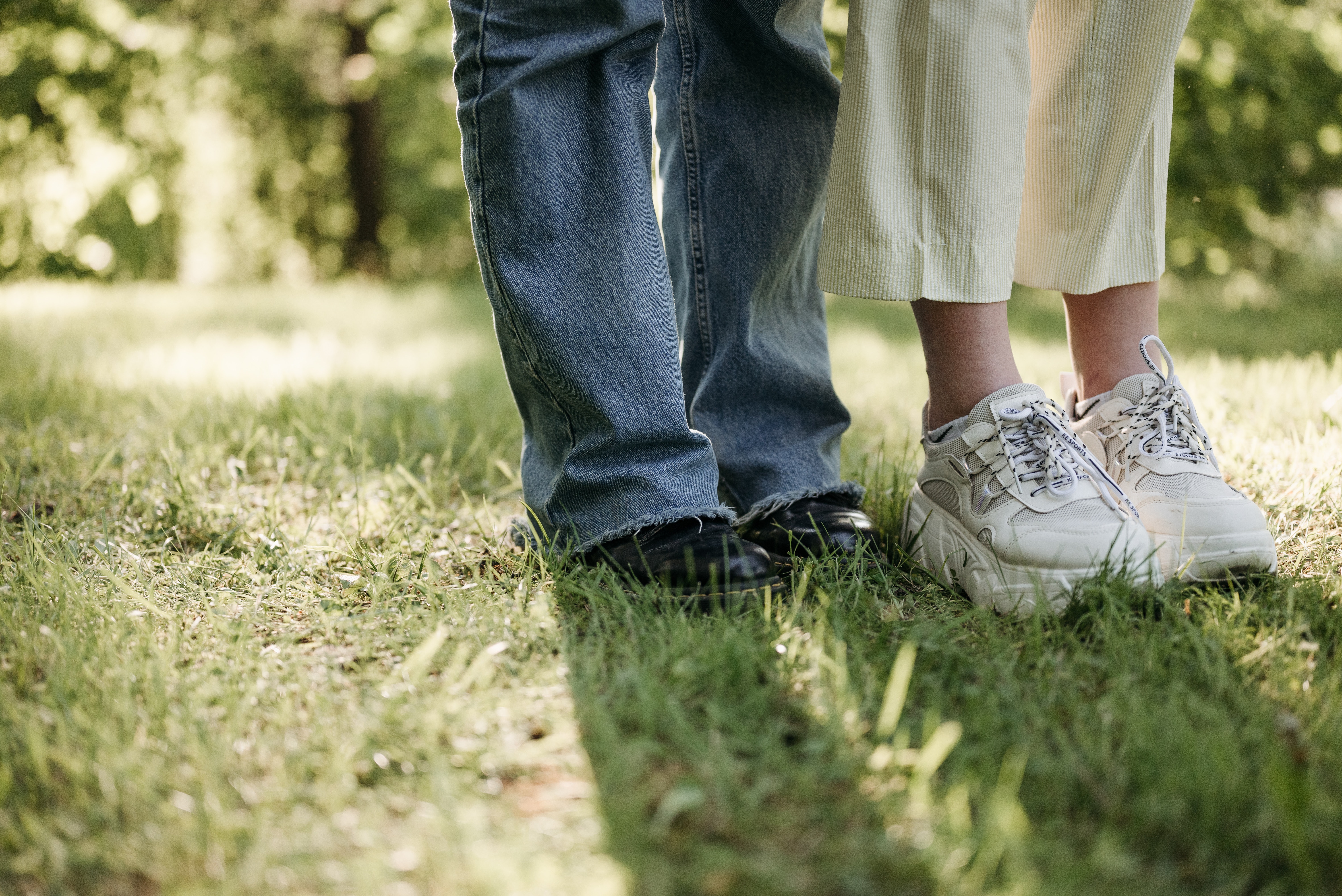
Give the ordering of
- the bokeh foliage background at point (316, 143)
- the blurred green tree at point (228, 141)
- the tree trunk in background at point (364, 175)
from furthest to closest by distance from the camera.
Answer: the tree trunk in background at point (364, 175) → the blurred green tree at point (228, 141) → the bokeh foliage background at point (316, 143)

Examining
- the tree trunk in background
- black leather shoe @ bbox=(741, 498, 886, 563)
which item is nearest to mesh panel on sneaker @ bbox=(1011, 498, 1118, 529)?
black leather shoe @ bbox=(741, 498, 886, 563)

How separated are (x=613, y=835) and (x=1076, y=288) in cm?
105

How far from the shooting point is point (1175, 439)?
1295 mm

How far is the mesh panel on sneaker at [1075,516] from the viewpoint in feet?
3.85

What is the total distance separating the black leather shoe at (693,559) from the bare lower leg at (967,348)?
14.3 inches

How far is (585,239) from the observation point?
4.22 feet

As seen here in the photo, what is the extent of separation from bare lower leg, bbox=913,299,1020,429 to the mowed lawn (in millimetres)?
283

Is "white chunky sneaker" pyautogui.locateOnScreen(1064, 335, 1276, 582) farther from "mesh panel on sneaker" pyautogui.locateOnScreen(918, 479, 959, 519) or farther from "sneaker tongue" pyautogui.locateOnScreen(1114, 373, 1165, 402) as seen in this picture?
"mesh panel on sneaker" pyautogui.locateOnScreen(918, 479, 959, 519)

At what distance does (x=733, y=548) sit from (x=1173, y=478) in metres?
0.60

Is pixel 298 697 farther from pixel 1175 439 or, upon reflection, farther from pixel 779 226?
pixel 1175 439

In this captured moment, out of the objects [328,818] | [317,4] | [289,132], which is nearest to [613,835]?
[328,818]

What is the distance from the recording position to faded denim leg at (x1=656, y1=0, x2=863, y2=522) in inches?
58.4

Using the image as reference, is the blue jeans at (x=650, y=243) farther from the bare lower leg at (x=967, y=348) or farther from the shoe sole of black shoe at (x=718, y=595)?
the bare lower leg at (x=967, y=348)

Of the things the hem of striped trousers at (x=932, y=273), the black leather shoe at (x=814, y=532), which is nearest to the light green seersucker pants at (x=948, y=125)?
the hem of striped trousers at (x=932, y=273)
